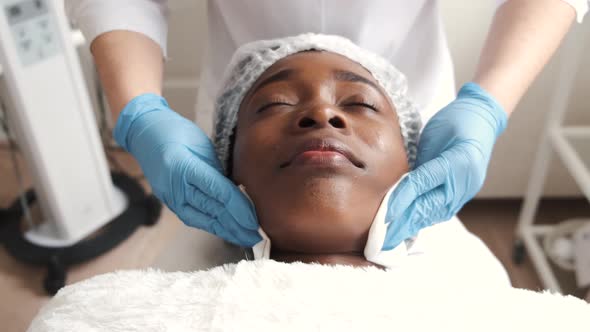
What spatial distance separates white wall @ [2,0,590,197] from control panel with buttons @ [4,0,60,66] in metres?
0.39

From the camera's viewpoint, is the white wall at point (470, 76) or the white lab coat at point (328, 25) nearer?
the white lab coat at point (328, 25)

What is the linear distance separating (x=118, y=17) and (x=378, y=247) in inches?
27.4

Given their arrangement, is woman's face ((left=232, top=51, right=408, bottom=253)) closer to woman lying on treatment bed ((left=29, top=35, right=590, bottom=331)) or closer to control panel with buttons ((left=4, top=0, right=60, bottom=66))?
woman lying on treatment bed ((left=29, top=35, right=590, bottom=331))

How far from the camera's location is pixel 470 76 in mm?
1788

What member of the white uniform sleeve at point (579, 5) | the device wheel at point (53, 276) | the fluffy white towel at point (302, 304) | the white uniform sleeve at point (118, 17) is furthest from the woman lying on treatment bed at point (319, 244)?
the device wheel at point (53, 276)

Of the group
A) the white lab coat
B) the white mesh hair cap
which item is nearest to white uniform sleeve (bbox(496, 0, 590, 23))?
the white lab coat

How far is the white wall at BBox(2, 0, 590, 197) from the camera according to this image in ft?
5.55

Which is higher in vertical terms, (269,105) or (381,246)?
(269,105)

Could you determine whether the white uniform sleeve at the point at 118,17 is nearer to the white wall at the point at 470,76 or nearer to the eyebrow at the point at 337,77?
the eyebrow at the point at 337,77

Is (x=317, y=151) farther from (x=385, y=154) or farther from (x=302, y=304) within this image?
(x=302, y=304)

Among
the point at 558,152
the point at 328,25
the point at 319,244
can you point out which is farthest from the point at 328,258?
the point at 558,152

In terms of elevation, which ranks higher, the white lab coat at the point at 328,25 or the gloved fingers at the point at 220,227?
the white lab coat at the point at 328,25

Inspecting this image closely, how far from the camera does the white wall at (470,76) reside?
5.55 feet

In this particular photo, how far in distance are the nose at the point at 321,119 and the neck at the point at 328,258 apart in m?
0.22
